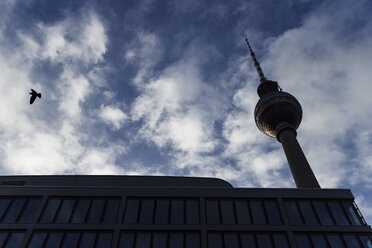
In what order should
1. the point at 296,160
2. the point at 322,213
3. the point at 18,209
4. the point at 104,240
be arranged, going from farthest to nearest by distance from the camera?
the point at 296,160
the point at 18,209
the point at 322,213
the point at 104,240

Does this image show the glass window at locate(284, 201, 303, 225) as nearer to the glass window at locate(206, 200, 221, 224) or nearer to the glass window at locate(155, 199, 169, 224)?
the glass window at locate(206, 200, 221, 224)

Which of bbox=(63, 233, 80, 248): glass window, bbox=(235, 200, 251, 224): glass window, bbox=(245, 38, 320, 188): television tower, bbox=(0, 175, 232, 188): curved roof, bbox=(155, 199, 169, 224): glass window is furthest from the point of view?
bbox=(245, 38, 320, 188): television tower

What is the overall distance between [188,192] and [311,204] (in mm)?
12026

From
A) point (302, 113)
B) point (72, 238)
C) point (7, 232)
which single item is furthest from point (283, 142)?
point (7, 232)

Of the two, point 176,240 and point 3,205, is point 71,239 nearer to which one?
point 3,205

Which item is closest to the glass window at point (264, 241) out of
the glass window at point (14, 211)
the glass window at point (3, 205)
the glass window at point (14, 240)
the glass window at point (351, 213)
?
the glass window at point (351, 213)

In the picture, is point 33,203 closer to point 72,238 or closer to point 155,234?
point 72,238

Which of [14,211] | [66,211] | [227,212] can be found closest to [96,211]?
[66,211]

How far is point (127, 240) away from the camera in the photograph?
22.2 meters

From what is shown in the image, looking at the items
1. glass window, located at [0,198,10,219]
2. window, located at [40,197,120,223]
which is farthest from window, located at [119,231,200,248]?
glass window, located at [0,198,10,219]

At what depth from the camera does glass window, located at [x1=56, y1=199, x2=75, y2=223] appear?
931 inches

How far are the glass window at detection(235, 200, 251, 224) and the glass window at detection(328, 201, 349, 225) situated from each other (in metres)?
8.20

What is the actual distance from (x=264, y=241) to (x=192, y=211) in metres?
6.80

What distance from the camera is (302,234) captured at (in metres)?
22.7
